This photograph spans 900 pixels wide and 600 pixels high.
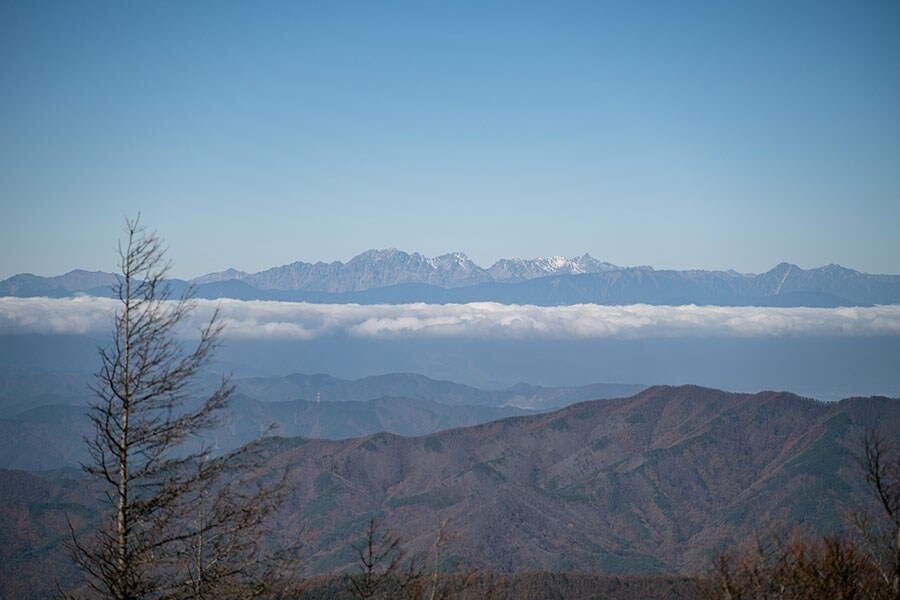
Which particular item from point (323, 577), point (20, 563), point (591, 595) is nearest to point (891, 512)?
point (323, 577)

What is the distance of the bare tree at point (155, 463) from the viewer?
56.0ft

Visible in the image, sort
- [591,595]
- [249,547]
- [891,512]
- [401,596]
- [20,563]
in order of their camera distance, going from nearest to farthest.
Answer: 1. [249,547]
2. [891,512]
3. [401,596]
4. [591,595]
5. [20,563]

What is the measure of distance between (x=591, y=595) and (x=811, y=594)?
13512cm

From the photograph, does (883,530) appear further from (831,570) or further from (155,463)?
(155,463)

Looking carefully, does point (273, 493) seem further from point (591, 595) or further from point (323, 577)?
point (591, 595)

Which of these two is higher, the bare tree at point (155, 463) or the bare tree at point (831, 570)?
the bare tree at point (155, 463)

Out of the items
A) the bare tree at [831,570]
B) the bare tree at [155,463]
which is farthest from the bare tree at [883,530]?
the bare tree at [155,463]

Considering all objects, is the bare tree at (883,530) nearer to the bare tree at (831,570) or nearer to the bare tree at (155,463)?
the bare tree at (831,570)

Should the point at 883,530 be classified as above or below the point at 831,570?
Answer: above

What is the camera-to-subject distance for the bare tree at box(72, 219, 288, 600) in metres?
17.1

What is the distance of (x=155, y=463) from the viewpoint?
1772 centimetres

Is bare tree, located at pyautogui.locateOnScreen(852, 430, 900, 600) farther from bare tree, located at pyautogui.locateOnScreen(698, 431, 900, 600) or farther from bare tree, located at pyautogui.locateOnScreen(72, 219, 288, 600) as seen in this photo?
bare tree, located at pyautogui.locateOnScreen(72, 219, 288, 600)

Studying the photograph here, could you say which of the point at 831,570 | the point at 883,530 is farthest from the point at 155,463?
the point at 883,530

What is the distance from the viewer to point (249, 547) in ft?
60.1
